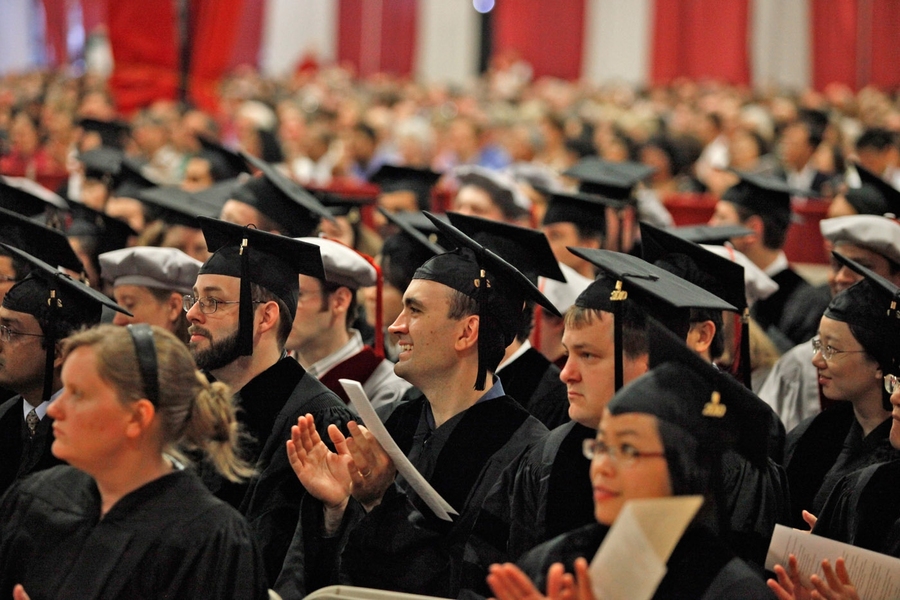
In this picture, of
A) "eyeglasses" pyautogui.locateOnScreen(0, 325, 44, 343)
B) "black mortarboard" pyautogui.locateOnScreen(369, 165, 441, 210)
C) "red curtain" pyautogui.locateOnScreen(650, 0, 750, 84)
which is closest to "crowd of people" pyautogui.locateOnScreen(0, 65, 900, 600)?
"eyeglasses" pyautogui.locateOnScreen(0, 325, 44, 343)

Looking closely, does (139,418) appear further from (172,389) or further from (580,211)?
(580,211)

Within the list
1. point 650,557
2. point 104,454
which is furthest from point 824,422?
point 104,454

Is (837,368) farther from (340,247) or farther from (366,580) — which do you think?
(340,247)

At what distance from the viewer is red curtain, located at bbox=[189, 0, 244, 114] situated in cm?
1523

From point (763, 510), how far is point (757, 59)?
2550 centimetres

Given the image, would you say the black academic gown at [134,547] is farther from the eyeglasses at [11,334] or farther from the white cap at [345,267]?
the white cap at [345,267]

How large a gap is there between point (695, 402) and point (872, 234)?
3.03 m

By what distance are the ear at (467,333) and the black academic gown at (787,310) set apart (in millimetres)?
2891

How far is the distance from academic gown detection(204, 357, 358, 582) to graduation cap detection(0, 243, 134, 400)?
1.85 ft

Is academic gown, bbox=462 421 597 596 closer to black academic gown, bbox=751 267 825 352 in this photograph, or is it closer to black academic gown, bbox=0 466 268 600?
black academic gown, bbox=0 466 268 600

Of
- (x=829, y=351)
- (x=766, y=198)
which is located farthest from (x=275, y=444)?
(x=766, y=198)

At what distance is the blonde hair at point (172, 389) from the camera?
285 centimetres

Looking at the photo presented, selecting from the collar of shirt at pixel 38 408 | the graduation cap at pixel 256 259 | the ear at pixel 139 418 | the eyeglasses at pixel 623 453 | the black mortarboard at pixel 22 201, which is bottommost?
the collar of shirt at pixel 38 408

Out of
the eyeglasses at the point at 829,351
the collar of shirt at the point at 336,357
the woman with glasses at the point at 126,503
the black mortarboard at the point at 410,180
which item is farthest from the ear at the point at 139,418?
the black mortarboard at the point at 410,180
